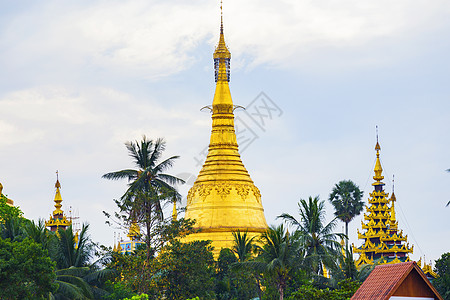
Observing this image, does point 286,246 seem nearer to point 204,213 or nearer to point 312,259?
point 312,259

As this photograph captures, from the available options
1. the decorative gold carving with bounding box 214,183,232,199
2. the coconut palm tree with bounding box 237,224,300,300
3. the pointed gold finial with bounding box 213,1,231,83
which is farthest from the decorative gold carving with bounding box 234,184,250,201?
the coconut palm tree with bounding box 237,224,300,300

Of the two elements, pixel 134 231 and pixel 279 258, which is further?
pixel 279 258

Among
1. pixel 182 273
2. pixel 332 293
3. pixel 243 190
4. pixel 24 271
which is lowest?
pixel 332 293

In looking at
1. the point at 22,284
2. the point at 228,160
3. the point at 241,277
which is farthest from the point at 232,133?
the point at 22,284

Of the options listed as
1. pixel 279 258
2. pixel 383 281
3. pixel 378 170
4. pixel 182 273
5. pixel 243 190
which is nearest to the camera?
pixel 383 281

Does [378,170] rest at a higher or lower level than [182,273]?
higher

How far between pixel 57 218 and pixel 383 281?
217 feet

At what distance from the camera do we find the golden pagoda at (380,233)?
9344 cm

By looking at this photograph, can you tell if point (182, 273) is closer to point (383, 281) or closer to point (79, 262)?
point (79, 262)

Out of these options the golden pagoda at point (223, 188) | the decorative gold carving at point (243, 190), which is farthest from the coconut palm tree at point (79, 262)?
the decorative gold carving at point (243, 190)

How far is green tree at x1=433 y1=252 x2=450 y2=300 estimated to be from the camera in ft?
213

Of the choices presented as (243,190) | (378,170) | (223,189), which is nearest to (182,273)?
(223,189)

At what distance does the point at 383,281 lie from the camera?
43.2 meters

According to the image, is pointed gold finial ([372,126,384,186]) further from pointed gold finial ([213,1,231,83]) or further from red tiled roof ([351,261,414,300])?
red tiled roof ([351,261,414,300])
